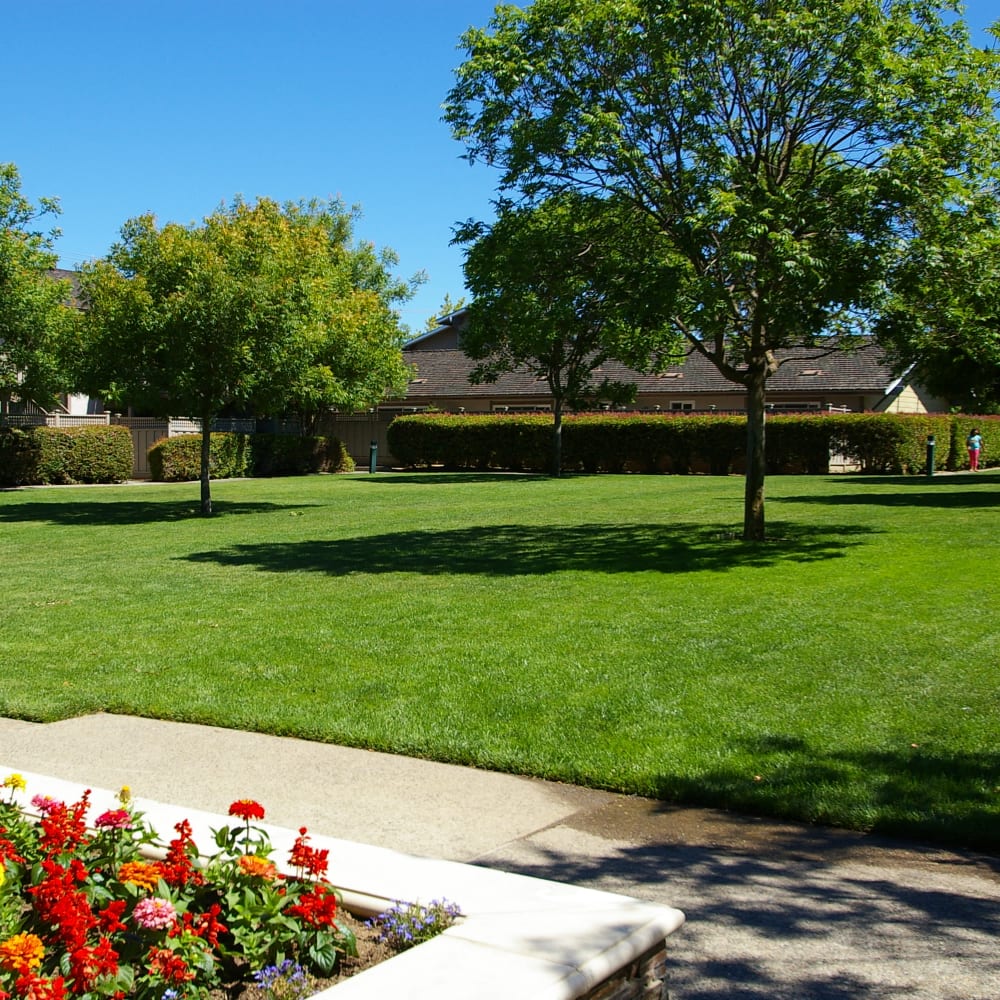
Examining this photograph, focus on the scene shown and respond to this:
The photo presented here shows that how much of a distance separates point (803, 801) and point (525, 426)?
117 ft

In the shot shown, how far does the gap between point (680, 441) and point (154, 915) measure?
117ft

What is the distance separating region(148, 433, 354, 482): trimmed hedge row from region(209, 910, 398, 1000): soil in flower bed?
31.8m

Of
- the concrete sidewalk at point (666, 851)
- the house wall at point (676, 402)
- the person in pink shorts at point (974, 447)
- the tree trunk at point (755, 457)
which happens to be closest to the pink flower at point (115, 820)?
the concrete sidewalk at point (666, 851)

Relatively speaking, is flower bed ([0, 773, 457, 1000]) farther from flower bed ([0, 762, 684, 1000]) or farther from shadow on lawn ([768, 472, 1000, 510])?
shadow on lawn ([768, 472, 1000, 510])

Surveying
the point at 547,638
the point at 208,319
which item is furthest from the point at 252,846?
the point at 208,319

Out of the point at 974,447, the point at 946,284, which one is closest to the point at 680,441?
the point at 974,447

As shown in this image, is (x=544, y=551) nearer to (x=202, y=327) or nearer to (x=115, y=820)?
(x=202, y=327)

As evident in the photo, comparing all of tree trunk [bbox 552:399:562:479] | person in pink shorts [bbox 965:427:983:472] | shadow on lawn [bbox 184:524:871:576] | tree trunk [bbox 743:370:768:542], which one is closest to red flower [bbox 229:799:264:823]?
shadow on lawn [bbox 184:524:871:576]

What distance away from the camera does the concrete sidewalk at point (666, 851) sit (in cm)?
369

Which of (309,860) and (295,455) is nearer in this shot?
(309,860)

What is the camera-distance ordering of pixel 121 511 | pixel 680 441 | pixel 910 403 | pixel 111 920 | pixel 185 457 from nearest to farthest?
pixel 111 920 → pixel 121 511 → pixel 185 457 → pixel 680 441 → pixel 910 403

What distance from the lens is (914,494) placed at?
24.9 m

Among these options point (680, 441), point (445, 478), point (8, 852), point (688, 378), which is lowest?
point (8, 852)

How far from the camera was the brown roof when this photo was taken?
42031 millimetres
